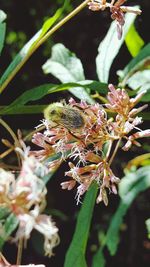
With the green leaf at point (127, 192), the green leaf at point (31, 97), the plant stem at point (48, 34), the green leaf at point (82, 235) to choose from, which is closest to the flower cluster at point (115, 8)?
the plant stem at point (48, 34)

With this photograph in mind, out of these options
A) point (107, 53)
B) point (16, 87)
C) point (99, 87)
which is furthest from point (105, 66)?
point (16, 87)

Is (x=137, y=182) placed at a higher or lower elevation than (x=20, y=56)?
lower

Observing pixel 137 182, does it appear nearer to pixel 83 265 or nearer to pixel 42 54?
pixel 83 265

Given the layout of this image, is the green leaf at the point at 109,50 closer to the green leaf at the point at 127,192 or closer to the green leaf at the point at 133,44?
the green leaf at the point at 133,44

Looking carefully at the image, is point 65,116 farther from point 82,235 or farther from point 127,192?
point 127,192

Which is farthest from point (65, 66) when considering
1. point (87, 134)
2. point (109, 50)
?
point (87, 134)

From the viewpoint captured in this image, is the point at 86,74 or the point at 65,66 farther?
the point at 86,74
